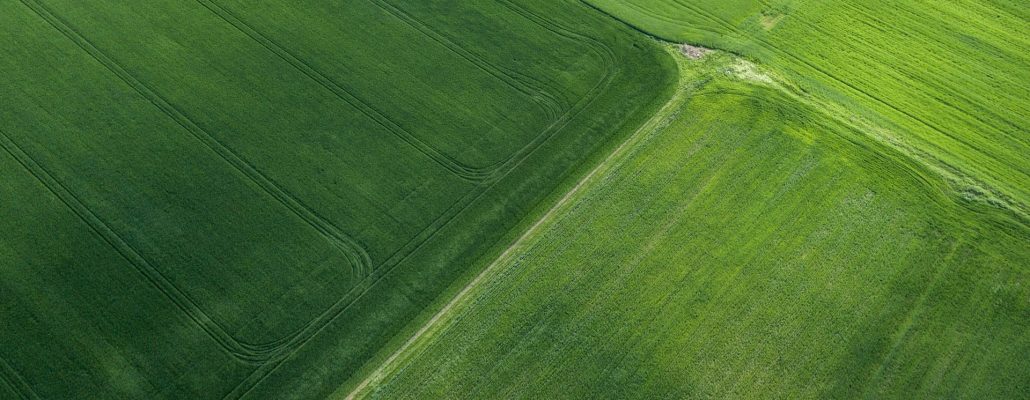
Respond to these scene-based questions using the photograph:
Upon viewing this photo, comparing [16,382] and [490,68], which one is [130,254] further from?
[490,68]

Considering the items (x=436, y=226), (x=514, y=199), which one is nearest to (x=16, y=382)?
(x=436, y=226)

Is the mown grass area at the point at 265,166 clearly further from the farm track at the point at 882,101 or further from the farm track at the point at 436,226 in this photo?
the farm track at the point at 882,101

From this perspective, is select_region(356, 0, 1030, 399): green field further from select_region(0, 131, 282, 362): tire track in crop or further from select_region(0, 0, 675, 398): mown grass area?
select_region(0, 131, 282, 362): tire track in crop

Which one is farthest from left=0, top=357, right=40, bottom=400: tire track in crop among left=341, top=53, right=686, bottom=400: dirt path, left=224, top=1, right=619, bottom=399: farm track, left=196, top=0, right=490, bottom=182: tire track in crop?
left=196, top=0, right=490, bottom=182: tire track in crop

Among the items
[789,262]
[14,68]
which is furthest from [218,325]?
[789,262]

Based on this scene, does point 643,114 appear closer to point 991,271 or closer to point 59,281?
point 991,271
